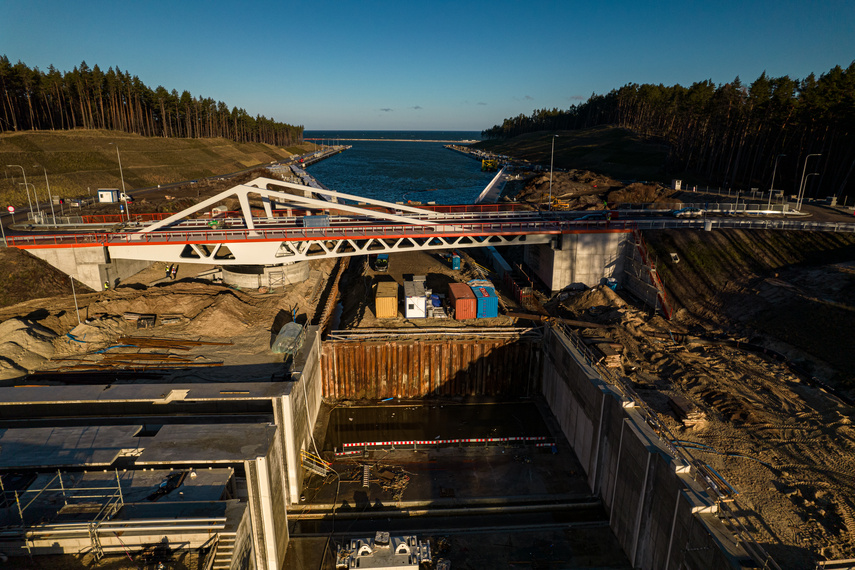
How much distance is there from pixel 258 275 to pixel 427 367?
22.4 meters

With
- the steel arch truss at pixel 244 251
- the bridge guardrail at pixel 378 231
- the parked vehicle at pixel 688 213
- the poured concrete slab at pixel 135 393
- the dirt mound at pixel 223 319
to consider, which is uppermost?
the parked vehicle at pixel 688 213

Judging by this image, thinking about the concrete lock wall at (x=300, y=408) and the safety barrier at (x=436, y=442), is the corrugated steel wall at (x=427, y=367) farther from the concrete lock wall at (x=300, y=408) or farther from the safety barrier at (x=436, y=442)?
the safety barrier at (x=436, y=442)

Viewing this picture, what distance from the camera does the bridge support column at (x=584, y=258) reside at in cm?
4756

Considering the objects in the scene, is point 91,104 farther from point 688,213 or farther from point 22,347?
point 688,213

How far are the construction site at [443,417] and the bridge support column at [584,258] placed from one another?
225 mm

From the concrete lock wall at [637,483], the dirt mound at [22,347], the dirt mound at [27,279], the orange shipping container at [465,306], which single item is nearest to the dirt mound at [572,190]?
the orange shipping container at [465,306]

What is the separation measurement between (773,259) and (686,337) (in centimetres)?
1479

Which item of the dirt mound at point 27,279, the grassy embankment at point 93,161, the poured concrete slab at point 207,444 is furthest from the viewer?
the grassy embankment at point 93,161

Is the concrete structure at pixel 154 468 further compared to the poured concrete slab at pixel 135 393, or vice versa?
the poured concrete slab at pixel 135 393

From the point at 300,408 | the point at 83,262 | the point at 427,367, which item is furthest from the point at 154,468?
the point at 83,262

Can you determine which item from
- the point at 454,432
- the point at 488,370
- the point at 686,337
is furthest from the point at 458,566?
the point at 686,337

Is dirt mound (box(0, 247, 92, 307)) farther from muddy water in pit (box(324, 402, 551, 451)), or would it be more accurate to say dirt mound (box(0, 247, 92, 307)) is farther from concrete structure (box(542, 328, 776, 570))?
concrete structure (box(542, 328, 776, 570))

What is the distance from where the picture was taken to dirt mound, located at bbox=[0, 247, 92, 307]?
39.4 meters

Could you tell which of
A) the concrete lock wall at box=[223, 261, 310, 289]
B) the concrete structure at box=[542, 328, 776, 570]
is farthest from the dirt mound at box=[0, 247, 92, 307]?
the concrete structure at box=[542, 328, 776, 570]
